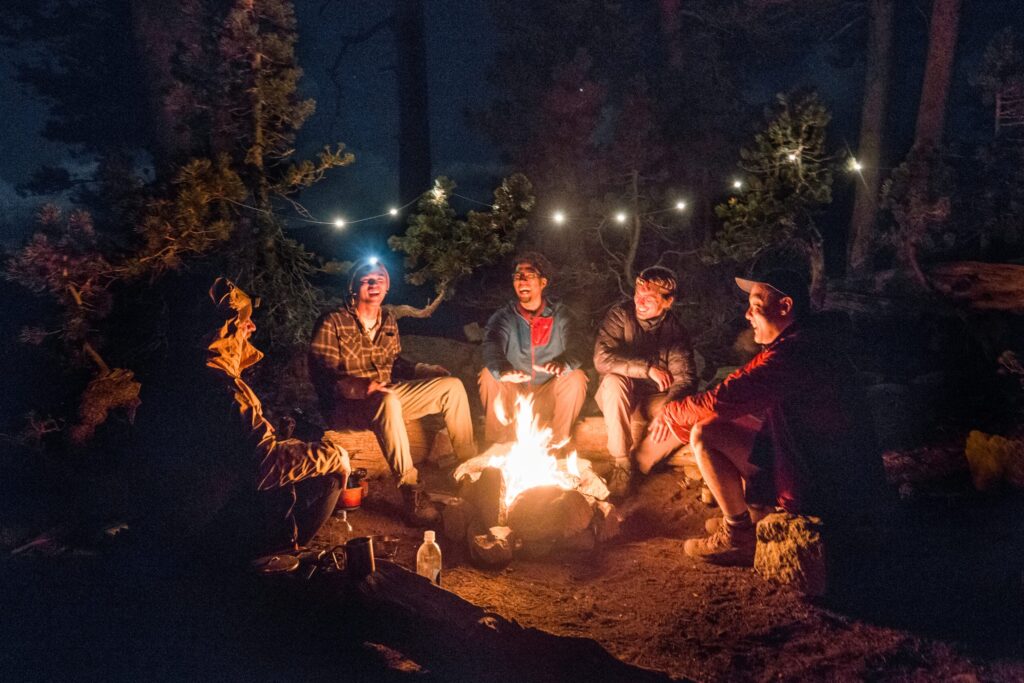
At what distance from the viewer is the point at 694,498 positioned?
5.45 m

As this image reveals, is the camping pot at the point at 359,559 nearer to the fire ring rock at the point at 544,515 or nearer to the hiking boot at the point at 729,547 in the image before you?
the fire ring rock at the point at 544,515

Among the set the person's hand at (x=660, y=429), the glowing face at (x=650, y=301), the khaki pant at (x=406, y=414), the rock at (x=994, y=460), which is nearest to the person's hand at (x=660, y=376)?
the person's hand at (x=660, y=429)

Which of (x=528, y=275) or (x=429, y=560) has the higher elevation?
(x=528, y=275)

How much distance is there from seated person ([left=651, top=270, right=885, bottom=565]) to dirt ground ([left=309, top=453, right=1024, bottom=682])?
37 centimetres

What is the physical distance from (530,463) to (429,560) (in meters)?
1.22

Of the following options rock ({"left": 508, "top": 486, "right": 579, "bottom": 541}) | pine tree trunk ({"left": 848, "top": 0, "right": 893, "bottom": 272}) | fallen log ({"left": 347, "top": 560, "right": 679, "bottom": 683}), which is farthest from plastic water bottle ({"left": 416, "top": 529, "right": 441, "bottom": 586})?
pine tree trunk ({"left": 848, "top": 0, "right": 893, "bottom": 272})

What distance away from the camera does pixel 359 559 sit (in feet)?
12.4

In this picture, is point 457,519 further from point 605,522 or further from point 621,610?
point 621,610

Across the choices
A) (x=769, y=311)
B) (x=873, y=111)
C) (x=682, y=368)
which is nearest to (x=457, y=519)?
(x=682, y=368)

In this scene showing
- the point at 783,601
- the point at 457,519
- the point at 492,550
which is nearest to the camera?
the point at 783,601

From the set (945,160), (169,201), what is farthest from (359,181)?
(945,160)

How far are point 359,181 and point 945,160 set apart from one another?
816 centimetres

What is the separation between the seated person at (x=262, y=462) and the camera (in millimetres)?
4473

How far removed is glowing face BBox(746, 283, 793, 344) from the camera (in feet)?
15.1
